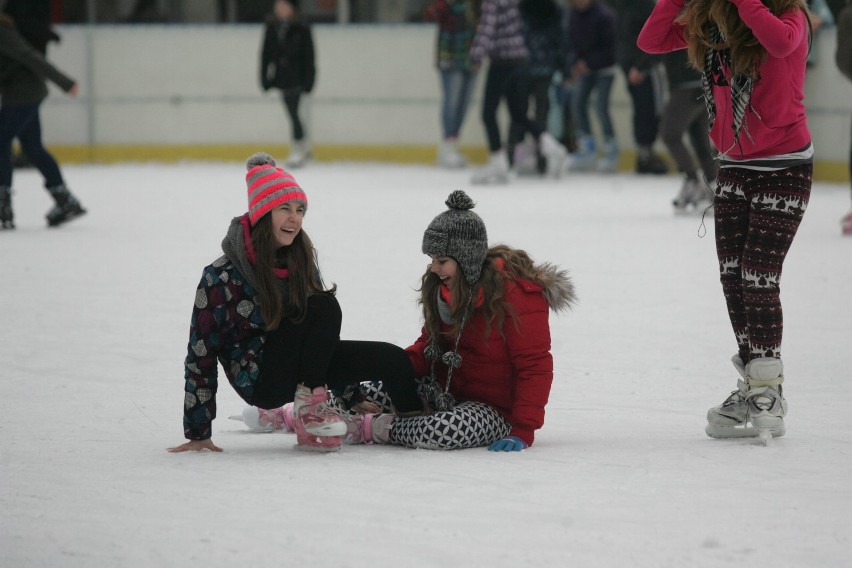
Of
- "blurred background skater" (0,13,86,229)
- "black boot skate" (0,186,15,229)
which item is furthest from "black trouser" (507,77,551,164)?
"black boot skate" (0,186,15,229)

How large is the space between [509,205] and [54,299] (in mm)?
4936

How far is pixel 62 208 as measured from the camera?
915 cm

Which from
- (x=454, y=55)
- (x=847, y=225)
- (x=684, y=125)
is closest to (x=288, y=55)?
(x=454, y=55)

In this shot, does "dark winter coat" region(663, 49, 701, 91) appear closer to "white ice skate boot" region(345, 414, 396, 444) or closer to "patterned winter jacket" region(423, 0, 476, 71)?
"patterned winter jacket" region(423, 0, 476, 71)

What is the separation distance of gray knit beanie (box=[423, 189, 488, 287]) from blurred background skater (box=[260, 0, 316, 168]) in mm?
10760

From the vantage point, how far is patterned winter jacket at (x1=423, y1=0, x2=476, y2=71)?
13.5 meters

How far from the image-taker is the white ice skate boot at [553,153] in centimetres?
1285

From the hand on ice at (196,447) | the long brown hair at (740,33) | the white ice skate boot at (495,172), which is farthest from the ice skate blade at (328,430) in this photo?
the white ice skate boot at (495,172)

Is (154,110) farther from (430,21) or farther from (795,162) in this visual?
(795,162)

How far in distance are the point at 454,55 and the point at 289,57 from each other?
5.63 feet

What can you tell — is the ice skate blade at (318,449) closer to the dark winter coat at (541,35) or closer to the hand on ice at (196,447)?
the hand on ice at (196,447)

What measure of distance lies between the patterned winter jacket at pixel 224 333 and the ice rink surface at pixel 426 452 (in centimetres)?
14

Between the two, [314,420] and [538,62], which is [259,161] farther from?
[538,62]

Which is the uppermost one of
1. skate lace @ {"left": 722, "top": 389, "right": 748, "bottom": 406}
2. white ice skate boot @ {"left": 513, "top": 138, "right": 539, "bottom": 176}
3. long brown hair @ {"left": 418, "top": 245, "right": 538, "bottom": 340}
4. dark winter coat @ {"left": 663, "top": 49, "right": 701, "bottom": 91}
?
dark winter coat @ {"left": 663, "top": 49, "right": 701, "bottom": 91}
